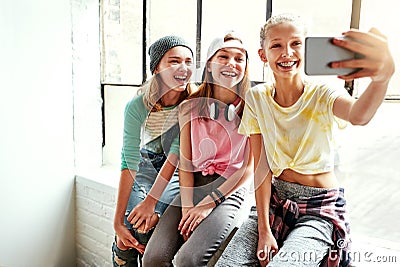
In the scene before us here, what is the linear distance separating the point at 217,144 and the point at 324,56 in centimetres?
54

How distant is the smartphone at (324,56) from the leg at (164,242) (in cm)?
69

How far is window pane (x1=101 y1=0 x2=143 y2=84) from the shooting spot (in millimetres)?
1958

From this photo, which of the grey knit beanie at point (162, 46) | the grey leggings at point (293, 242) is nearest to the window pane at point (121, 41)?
the grey knit beanie at point (162, 46)

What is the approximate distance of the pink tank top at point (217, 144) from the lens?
1.21m

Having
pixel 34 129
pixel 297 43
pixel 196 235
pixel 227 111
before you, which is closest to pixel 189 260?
pixel 196 235

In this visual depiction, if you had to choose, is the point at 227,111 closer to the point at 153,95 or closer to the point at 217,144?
the point at 217,144

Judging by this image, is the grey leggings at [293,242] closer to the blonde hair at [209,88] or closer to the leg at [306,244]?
the leg at [306,244]

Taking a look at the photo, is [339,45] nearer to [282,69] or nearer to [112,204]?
[282,69]

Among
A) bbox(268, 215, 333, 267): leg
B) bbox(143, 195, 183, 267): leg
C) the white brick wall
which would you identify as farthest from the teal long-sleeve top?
bbox(268, 215, 333, 267): leg

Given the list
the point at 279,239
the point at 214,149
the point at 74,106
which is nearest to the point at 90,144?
the point at 74,106

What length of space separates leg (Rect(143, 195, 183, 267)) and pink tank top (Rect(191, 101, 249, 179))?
0.18 metres

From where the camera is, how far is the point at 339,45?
0.74 meters

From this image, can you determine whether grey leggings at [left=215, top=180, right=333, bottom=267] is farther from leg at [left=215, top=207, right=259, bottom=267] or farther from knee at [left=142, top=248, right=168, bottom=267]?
knee at [left=142, top=248, right=168, bottom=267]

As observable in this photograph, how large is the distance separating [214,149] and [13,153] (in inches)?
42.2
